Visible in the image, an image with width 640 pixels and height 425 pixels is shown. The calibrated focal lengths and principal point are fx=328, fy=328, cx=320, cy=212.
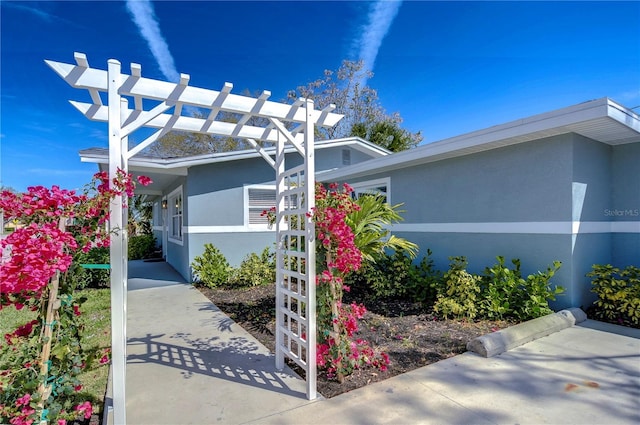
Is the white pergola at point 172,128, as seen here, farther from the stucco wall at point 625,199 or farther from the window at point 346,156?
the window at point 346,156

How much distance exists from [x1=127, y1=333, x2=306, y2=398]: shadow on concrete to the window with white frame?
176 inches

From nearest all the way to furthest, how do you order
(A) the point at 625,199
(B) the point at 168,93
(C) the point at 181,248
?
(B) the point at 168,93, (A) the point at 625,199, (C) the point at 181,248

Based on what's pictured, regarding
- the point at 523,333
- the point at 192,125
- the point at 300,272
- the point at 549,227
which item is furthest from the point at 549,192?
the point at 192,125

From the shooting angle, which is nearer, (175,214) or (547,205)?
(547,205)

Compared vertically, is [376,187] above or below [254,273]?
above

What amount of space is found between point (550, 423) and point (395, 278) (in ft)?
12.4

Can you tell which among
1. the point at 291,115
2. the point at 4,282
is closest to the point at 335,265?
the point at 291,115

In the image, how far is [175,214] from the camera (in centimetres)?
1048

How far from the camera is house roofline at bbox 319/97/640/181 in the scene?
4.08 metres

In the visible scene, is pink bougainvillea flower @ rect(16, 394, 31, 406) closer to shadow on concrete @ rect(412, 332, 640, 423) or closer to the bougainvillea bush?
the bougainvillea bush

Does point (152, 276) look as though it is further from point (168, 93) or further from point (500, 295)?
point (500, 295)

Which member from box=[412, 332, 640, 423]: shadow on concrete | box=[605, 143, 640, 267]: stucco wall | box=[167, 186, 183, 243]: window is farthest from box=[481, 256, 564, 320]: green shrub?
box=[167, 186, 183, 243]: window

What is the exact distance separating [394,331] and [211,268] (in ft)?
15.9

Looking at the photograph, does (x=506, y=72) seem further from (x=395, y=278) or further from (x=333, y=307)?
(x=333, y=307)
